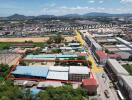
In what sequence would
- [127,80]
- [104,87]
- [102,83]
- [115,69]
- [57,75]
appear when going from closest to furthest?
1. [127,80]
2. [104,87]
3. [102,83]
4. [57,75]
5. [115,69]

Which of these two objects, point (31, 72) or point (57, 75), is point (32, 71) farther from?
point (57, 75)

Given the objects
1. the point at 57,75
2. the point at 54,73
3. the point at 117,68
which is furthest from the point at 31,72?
the point at 117,68

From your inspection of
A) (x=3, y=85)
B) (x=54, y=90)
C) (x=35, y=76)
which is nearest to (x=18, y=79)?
(x=35, y=76)

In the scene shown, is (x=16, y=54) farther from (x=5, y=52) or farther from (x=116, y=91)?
(x=116, y=91)

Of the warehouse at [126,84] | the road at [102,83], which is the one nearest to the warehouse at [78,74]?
the road at [102,83]

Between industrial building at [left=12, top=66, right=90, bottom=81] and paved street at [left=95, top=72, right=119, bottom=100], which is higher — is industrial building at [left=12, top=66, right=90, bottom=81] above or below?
above

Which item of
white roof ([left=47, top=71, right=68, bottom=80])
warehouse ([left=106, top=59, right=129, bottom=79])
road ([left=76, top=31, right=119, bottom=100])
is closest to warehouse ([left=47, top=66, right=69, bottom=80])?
white roof ([left=47, top=71, right=68, bottom=80])

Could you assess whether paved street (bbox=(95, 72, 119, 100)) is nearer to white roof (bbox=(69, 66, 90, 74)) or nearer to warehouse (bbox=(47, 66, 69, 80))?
white roof (bbox=(69, 66, 90, 74))

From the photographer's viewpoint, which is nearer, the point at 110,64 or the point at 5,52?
the point at 110,64
